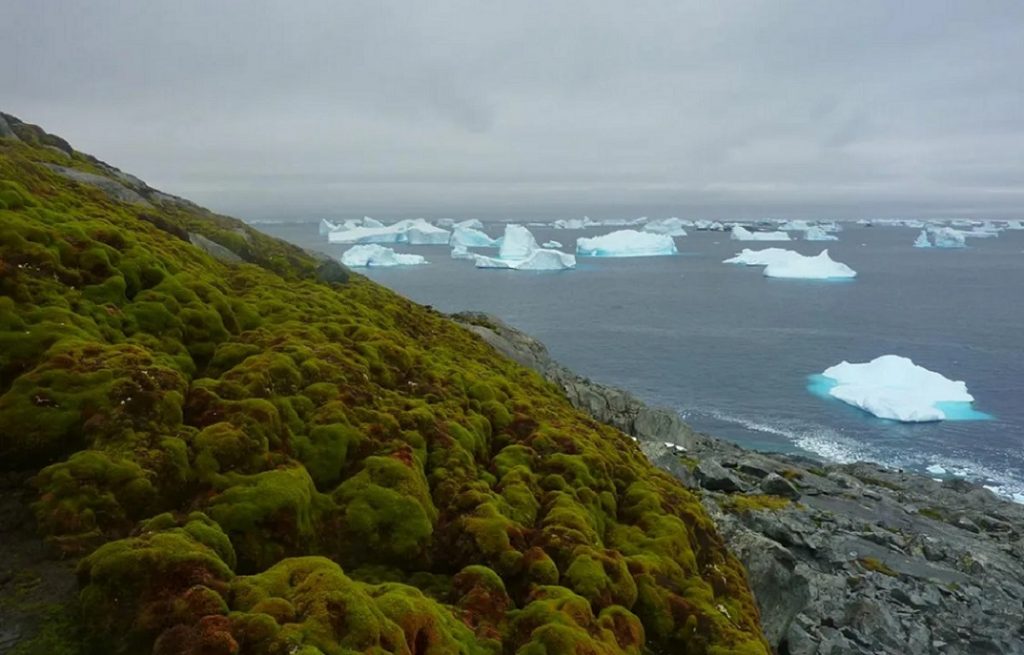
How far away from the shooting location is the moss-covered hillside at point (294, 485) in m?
8.01

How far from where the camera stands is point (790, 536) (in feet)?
91.8

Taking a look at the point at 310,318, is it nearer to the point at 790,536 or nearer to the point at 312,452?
the point at 312,452

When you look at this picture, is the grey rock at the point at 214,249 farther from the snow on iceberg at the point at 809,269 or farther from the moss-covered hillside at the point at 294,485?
the snow on iceberg at the point at 809,269

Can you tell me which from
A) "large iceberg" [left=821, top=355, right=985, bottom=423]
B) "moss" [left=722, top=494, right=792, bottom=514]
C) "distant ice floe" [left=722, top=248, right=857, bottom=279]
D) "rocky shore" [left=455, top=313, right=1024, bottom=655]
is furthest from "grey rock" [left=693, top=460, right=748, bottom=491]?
"distant ice floe" [left=722, top=248, right=857, bottom=279]

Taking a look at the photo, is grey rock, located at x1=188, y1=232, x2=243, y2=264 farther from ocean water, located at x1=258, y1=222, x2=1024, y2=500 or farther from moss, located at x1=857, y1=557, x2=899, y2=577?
ocean water, located at x1=258, y1=222, x2=1024, y2=500

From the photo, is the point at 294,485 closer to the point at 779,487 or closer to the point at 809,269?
the point at 779,487

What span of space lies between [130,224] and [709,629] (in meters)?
17.4

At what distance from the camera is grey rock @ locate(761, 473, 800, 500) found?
3619 cm

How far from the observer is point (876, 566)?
90.2 ft

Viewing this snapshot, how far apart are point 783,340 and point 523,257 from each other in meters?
104

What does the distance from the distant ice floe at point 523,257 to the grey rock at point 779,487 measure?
136 m

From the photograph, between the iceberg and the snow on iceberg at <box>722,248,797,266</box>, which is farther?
the snow on iceberg at <box>722,248,797,266</box>

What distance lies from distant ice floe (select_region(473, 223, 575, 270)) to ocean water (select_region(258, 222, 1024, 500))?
3.56m

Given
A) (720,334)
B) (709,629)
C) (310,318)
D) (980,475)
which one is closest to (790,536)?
(709,629)
